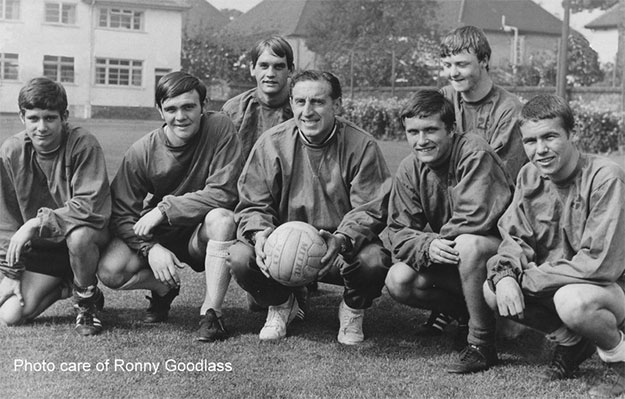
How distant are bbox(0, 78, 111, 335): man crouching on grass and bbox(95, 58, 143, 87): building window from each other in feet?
14.3

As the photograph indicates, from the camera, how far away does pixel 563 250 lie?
4.09m

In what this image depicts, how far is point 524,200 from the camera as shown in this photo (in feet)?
13.8

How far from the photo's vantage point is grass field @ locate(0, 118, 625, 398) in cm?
387

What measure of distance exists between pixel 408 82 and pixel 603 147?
8.99 m

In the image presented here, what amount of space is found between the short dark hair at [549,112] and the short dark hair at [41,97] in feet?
9.02

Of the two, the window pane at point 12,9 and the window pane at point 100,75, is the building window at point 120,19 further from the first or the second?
the window pane at point 12,9

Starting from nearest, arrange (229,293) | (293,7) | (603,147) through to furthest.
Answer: (229,293) < (603,147) < (293,7)

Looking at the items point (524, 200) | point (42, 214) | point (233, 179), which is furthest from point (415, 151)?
point (42, 214)

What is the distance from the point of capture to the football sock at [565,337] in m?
4.04

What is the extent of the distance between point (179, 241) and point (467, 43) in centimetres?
231

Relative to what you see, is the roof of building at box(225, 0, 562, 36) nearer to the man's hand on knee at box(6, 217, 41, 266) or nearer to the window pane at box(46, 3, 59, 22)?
the window pane at box(46, 3, 59, 22)

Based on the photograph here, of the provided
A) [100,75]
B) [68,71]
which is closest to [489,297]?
[68,71]

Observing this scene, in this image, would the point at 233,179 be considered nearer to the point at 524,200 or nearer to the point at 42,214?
the point at 42,214

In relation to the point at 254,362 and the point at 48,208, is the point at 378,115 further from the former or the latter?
the point at 254,362
